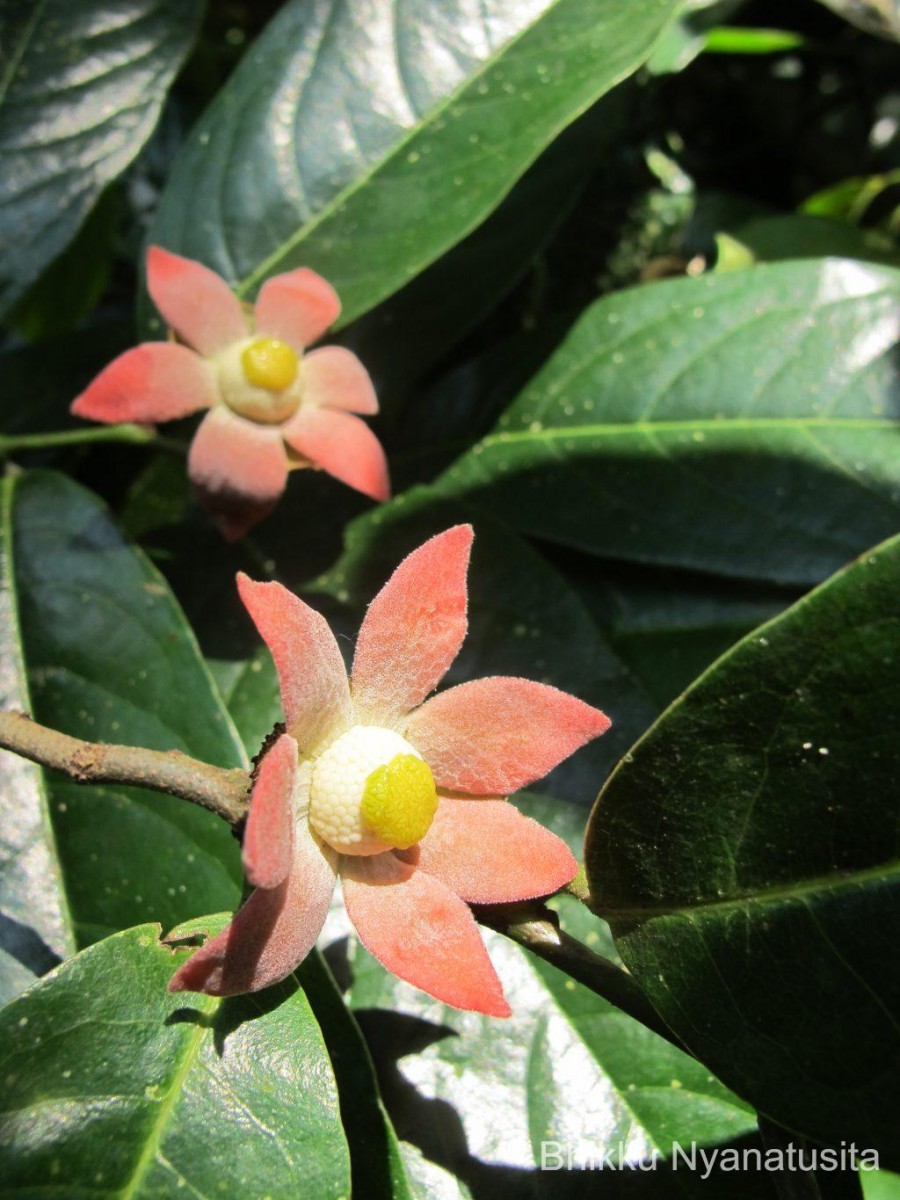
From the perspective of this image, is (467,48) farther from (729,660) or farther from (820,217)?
(729,660)

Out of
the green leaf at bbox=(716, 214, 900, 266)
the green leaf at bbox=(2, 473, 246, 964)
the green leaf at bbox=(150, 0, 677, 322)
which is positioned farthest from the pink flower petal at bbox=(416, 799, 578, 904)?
the green leaf at bbox=(716, 214, 900, 266)

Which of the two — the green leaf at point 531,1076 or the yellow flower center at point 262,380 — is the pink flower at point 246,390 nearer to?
the yellow flower center at point 262,380

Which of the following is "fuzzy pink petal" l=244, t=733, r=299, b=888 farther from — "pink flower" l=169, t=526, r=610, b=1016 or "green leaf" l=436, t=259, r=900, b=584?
"green leaf" l=436, t=259, r=900, b=584

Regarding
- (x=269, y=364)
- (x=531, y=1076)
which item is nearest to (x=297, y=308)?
(x=269, y=364)

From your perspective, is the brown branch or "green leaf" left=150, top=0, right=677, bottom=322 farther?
"green leaf" left=150, top=0, right=677, bottom=322

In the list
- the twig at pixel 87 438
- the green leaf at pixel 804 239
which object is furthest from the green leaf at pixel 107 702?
the green leaf at pixel 804 239

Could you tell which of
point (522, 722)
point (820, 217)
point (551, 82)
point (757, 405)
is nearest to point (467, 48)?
point (551, 82)

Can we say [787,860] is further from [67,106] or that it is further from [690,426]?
[67,106]
